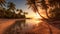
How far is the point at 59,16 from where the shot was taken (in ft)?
128

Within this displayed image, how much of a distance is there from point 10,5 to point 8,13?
144 inches

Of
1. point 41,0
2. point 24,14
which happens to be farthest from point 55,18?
point 24,14

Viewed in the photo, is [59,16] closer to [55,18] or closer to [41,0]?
[55,18]

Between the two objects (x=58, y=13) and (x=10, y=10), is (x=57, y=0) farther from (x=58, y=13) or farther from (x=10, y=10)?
(x=10, y=10)

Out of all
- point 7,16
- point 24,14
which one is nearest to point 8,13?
point 7,16

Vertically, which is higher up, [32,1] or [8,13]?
[32,1]

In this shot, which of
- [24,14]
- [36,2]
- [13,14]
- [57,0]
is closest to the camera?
[57,0]

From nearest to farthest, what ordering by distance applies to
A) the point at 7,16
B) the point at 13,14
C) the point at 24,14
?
the point at 7,16 < the point at 13,14 < the point at 24,14

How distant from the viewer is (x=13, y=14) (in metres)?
65.4

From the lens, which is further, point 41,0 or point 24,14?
point 24,14

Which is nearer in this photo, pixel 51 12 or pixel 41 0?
pixel 41 0

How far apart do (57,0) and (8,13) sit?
49716 millimetres

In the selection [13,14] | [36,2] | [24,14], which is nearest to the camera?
[36,2]

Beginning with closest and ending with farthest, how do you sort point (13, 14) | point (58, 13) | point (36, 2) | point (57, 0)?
point (57, 0), point (36, 2), point (58, 13), point (13, 14)
